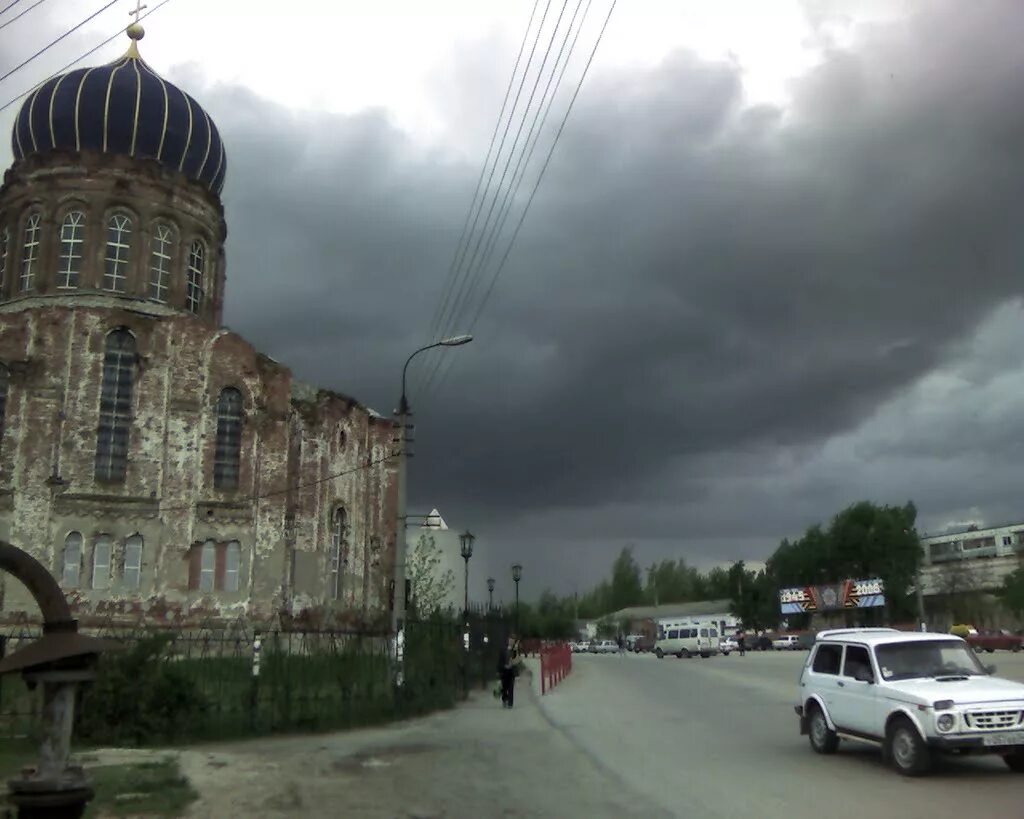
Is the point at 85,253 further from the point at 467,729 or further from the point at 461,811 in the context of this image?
the point at 461,811

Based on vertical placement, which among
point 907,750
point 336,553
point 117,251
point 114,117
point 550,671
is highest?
point 114,117

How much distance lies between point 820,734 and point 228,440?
1129 inches

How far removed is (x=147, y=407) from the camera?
3562 cm

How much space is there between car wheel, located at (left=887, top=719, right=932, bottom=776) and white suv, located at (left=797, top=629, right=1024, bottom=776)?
1cm

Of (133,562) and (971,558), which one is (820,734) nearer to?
(133,562)

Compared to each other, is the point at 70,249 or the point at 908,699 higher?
the point at 70,249

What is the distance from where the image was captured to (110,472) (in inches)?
1384

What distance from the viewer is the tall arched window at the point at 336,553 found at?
40250 mm

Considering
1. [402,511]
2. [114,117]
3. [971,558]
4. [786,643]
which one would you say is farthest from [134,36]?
[971,558]

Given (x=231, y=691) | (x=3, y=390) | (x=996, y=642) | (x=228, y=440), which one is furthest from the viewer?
(x=996, y=642)

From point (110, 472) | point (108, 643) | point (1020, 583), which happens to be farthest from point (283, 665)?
point (1020, 583)

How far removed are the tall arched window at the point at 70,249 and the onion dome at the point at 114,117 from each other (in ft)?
9.65

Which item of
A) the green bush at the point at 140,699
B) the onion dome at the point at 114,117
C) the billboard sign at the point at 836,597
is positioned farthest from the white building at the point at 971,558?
the green bush at the point at 140,699

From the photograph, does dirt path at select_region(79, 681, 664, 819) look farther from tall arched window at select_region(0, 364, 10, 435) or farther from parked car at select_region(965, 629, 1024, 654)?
parked car at select_region(965, 629, 1024, 654)
